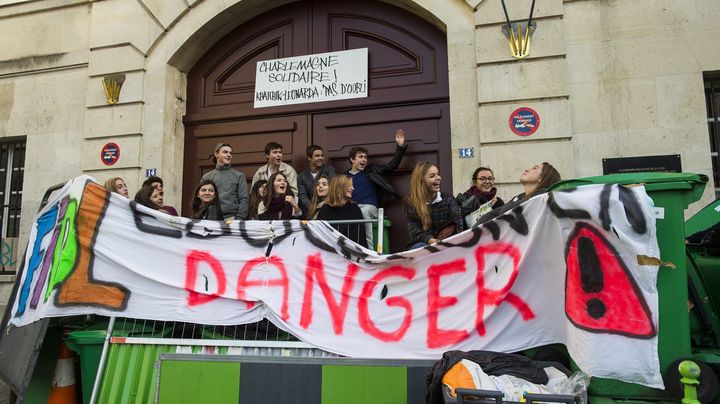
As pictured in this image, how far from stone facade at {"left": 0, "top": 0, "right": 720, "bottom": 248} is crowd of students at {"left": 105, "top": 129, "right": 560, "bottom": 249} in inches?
43.1

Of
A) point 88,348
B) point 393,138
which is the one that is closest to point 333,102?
point 393,138

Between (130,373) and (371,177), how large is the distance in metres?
3.86

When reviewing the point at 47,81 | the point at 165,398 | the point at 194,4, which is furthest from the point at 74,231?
the point at 47,81

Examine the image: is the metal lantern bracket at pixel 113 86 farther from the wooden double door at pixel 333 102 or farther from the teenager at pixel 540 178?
the teenager at pixel 540 178

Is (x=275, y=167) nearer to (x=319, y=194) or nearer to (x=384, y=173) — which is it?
(x=319, y=194)

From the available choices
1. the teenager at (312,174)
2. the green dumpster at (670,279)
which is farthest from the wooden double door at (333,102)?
the green dumpster at (670,279)

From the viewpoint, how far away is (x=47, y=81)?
8852mm

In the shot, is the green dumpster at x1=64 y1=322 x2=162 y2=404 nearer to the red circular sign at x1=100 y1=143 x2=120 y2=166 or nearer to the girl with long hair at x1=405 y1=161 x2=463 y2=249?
the girl with long hair at x1=405 y1=161 x2=463 y2=249

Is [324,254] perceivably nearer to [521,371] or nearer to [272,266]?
[272,266]

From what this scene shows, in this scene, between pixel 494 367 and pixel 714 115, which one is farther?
pixel 714 115

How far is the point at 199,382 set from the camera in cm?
364

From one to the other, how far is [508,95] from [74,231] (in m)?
5.31

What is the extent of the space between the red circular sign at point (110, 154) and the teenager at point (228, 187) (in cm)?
234

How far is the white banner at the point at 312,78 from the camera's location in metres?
7.62
